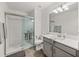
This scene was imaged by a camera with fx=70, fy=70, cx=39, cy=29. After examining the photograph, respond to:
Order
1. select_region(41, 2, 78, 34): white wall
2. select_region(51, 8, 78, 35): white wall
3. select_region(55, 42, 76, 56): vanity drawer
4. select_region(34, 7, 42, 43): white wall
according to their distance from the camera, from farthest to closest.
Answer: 1. select_region(34, 7, 42, 43): white wall
2. select_region(41, 2, 78, 34): white wall
3. select_region(51, 8, 78, 35): white wall
4. select_region(55, 42, 76, 56): vanity drawer

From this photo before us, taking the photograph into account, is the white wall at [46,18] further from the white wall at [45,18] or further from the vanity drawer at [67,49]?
the vanity drawer at [67,49]

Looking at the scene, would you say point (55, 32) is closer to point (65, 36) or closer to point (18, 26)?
point (65, 36)

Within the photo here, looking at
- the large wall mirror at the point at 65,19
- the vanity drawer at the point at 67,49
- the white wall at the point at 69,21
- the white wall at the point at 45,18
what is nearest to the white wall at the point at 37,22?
the white wall at the point at 45,18

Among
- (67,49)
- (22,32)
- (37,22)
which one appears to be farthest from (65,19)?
(22,32)

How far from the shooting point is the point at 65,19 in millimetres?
2264

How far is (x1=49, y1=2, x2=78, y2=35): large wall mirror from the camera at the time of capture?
197cm

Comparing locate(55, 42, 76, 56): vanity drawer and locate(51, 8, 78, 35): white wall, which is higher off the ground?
locate(51, 8, 78, 35): white wall

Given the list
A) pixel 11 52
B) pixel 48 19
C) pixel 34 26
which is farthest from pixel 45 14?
pixel 11 52

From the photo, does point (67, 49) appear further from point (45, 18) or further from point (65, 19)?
point (45, 18)

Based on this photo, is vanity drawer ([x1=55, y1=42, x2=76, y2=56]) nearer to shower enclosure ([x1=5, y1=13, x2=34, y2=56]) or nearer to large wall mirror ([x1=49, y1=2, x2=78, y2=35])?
large wall mirror ([x1=49, y1=2, x2=78, y2=35])

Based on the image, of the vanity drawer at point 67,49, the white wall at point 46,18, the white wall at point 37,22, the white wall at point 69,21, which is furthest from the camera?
the white wall at point 37,22

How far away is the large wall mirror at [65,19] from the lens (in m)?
1.97

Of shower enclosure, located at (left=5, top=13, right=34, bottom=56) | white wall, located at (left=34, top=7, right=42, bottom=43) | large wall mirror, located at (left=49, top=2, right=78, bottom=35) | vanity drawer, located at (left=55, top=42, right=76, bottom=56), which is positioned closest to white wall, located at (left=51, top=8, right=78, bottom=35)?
large wall mirror, located at (left=49, top=2, right=78, bottom=35)

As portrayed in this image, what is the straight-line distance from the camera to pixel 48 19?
320 centimetres
